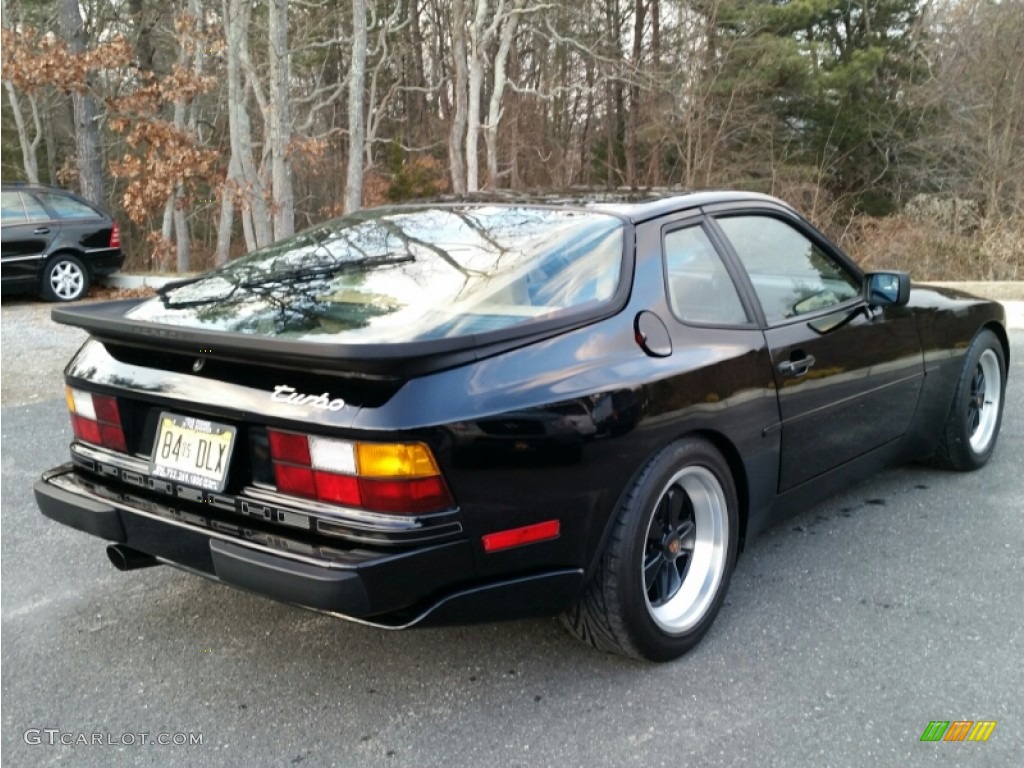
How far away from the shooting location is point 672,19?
22.7 meters

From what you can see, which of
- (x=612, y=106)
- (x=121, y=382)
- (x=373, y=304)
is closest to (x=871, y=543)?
(x=373, y=304)

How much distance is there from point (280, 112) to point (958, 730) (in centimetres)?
1053

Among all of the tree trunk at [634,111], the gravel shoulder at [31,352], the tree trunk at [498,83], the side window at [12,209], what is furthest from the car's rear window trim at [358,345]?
the tree trunk at [634,111]

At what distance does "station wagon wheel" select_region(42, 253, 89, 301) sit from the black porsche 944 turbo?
8989mm

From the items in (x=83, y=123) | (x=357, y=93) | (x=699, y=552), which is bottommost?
(x=699, y=552)

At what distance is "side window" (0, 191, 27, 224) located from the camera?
35.3 feet

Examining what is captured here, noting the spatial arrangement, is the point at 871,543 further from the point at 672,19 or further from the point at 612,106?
the point at 612,106

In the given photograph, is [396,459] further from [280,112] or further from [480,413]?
[280,112]

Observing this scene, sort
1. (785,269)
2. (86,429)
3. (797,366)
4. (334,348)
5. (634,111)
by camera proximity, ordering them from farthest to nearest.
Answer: (634,111)
(785,269)
(797,366)
(86,429)
(334,348)

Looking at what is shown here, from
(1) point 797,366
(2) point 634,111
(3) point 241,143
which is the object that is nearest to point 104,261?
(3) point 241,143

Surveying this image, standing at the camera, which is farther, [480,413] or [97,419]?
[97,419]

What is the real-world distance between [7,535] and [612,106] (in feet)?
78.1

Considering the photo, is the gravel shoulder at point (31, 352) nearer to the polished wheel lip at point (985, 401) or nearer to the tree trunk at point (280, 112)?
the tree trunk at point (280, 112)

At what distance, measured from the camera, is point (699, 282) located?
118 inches
